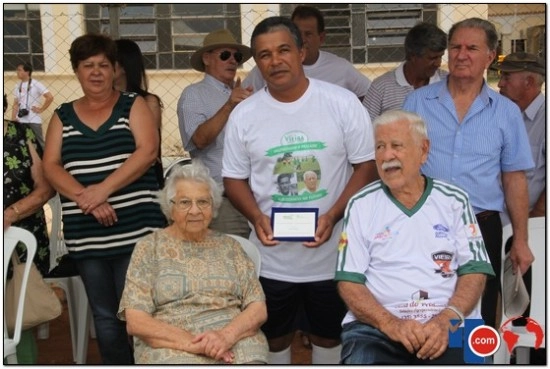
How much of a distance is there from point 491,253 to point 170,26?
7743mm

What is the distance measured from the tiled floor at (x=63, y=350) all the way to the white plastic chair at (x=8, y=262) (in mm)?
949

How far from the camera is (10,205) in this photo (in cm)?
369

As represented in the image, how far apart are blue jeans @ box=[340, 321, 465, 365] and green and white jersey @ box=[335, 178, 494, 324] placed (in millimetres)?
112

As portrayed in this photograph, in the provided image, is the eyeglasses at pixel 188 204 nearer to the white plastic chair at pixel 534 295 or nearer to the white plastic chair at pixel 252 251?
the white plastic chair at pixel 252 251

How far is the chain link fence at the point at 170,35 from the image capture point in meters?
9.30

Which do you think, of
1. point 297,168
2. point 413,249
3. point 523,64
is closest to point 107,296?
point 297,168

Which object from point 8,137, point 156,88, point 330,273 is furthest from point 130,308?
point 156,88

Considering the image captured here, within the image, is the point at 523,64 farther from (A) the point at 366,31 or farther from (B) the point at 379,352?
(A) the point at 366,31

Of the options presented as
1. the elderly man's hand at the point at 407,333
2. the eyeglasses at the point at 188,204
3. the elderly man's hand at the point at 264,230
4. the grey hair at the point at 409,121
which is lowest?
the elderly man's hand at the point at 407,333

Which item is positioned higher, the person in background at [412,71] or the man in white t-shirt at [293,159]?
the person in background at [412,71]

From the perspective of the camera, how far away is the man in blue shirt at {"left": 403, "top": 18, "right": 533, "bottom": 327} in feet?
11.1

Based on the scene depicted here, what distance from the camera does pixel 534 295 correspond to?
360 centimetres

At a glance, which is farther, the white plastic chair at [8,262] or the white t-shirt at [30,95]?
the white t-shirt at [30,95]

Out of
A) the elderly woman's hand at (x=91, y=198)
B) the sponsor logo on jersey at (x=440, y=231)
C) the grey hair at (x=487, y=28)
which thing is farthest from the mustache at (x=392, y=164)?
the elderly woman's hand at (x=91, y=198)
